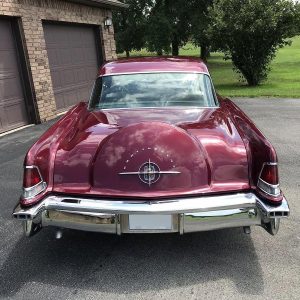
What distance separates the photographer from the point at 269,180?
2.95 meters

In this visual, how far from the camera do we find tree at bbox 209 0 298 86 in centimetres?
1404

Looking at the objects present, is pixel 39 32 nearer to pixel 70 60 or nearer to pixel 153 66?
pixel 70 60

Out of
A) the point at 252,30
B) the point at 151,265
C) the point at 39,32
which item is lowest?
the point at 151,265

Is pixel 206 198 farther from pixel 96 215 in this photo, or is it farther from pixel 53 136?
pixel 53 136

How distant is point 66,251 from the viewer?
3459 millimetres

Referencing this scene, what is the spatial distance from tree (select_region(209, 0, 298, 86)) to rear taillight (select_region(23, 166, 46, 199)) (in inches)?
496

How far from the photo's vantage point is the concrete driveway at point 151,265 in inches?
112

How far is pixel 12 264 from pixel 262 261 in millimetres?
2009

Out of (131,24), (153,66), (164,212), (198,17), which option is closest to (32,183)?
(164,212)

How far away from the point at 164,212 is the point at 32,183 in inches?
40.5

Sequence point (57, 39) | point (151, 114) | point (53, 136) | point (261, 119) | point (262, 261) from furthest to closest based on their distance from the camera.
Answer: point (57, 39), point (261, 119), point (151, 114), point (53, 136), point (262, 261)

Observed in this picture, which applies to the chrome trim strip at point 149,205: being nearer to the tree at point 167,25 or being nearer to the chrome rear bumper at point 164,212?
the chrome rear bumper at point 164,212

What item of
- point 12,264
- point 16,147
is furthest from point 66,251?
point 16,147

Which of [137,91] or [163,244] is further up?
[137,91]
